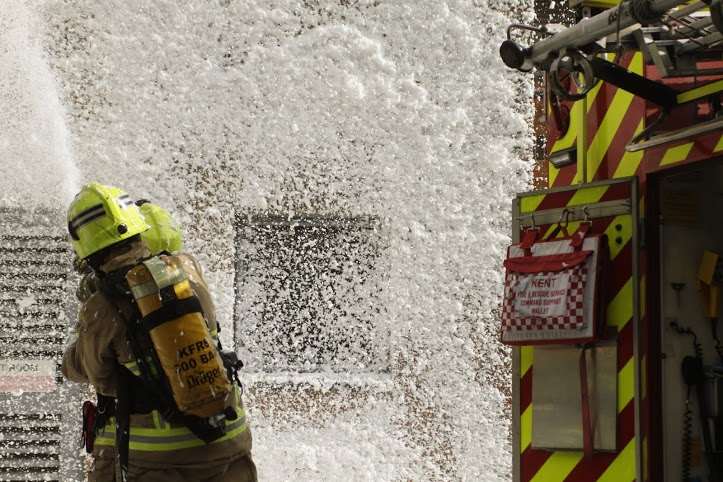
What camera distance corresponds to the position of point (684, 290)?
308 cm

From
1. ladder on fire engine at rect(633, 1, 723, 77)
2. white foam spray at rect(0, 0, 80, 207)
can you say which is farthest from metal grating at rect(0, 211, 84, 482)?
ladder on fire engine at rect(633, 1, 723, 77)

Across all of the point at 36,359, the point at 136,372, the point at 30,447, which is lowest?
the point at 30,447

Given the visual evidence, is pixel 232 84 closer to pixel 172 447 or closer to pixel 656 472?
pixel 172 447

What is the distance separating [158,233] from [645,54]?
5.64ft

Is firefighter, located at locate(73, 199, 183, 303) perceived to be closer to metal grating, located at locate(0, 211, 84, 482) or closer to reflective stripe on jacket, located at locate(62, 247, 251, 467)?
reflective stripe on jacket, located at locate(62, 247, 251, 467)

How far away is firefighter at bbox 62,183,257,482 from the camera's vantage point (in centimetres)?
323

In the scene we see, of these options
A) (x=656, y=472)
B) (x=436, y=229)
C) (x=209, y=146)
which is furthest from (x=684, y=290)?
(x=209, y=146)

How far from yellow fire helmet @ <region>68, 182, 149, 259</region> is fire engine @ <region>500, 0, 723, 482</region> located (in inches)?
46.9

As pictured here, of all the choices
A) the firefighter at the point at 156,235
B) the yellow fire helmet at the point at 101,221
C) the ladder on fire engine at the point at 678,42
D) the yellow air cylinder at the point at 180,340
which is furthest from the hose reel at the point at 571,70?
the firefighter at the point at 156,235

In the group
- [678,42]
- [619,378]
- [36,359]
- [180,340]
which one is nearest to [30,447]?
[36,359]

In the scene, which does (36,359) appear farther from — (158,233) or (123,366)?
(123,366)

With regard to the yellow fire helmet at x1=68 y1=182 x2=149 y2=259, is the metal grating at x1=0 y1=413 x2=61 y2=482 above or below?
below

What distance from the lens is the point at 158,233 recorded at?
144 inches

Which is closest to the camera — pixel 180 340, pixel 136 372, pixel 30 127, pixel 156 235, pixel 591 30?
pixel 591 30
